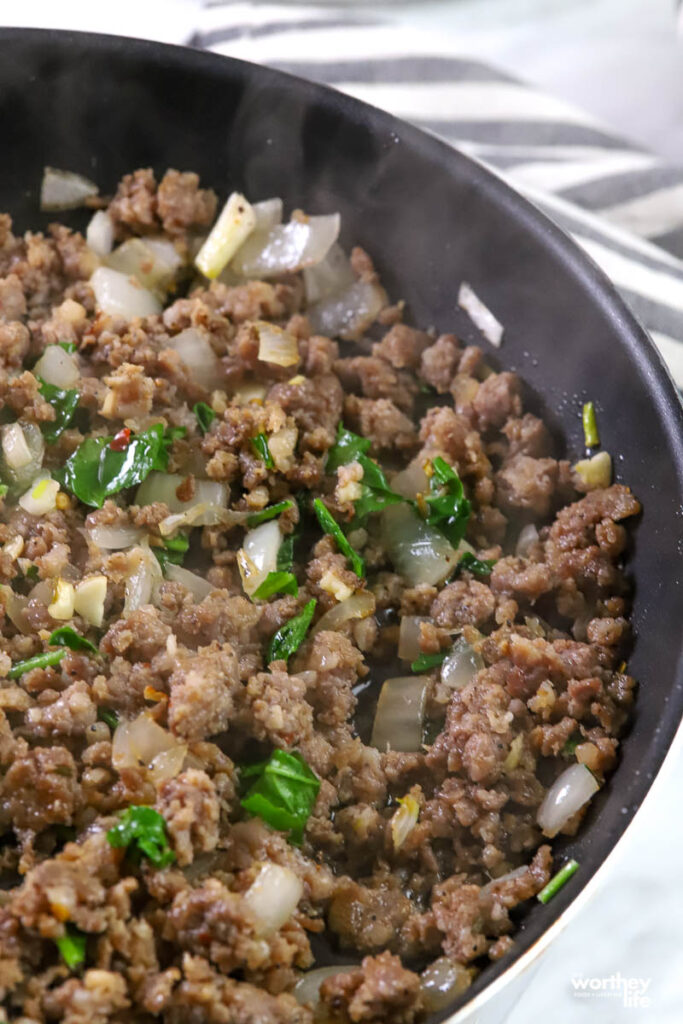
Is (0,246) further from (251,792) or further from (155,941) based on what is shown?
(155,941)

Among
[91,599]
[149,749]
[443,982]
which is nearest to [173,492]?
[91,599]

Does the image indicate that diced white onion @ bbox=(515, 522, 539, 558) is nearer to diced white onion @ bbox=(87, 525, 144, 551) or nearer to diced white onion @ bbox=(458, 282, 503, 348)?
diced white onion @ bbox=(458, 282, 503, 348)

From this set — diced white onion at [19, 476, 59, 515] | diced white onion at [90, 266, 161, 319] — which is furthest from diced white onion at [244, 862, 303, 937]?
diced white onion at [90, 266, 161, 319]

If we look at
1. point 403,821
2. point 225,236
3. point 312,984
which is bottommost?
point 312,984

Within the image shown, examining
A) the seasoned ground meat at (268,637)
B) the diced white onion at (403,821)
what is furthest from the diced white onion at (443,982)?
the diced white onion at (403,821)

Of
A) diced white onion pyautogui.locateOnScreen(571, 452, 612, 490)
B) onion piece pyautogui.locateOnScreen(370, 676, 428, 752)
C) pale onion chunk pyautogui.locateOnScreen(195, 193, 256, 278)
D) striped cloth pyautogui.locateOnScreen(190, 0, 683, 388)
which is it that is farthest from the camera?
striped cloth pyautogui.locateOnScreen(190, 0, 683, 388)

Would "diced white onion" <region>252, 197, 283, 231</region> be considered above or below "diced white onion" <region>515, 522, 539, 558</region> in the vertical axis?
above

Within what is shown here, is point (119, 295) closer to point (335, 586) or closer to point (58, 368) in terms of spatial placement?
point (58, 368)
